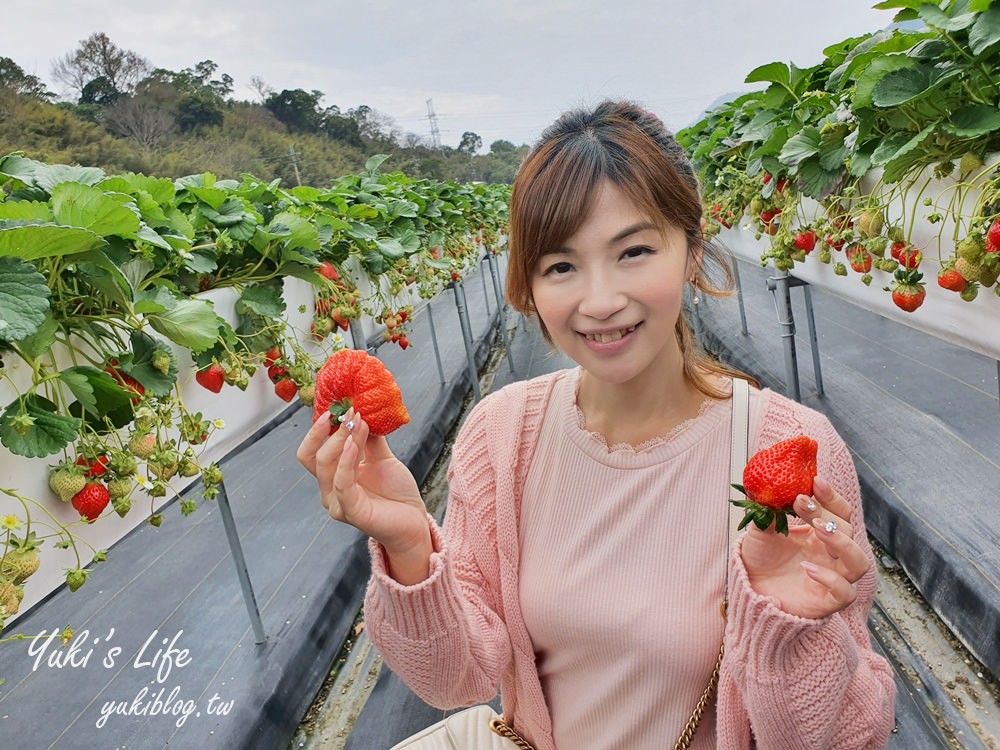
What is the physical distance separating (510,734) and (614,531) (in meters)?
0.39

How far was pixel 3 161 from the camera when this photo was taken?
144 cm

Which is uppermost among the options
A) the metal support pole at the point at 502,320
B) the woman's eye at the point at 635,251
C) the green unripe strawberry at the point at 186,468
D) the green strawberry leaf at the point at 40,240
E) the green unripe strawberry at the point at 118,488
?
the green strawberry leaf at the point at 40,240

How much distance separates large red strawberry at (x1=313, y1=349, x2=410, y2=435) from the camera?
89 centimetres

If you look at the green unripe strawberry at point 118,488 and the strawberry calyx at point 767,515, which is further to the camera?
the green unripe strawberry at point 118,488

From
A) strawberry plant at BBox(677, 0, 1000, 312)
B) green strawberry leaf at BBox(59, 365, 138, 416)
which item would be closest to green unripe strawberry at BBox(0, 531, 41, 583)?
green strawberry leaf at BBox(59, 365, 138, 416)

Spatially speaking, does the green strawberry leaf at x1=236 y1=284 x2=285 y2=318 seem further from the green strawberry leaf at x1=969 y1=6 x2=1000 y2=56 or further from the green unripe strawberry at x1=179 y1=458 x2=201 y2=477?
the green strawberry leaf at x1=969 y1=6 x2=1000 y2=56

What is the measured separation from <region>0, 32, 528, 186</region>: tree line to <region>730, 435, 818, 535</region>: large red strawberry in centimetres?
65

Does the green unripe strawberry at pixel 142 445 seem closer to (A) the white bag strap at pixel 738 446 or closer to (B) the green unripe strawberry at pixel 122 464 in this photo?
(B) the green unripe strawberry at pixel 122 464

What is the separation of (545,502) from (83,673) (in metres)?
2.03

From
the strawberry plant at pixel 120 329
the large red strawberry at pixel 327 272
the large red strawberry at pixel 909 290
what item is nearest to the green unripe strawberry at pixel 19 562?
the strawberry plant at pixel 120 329

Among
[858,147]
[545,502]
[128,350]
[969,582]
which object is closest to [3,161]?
[128,350]

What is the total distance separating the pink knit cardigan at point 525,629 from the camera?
875 mm

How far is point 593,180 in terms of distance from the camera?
0.99 metres

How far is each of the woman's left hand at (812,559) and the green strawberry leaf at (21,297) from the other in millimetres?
946
